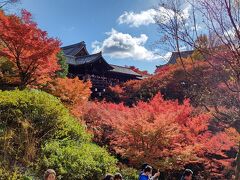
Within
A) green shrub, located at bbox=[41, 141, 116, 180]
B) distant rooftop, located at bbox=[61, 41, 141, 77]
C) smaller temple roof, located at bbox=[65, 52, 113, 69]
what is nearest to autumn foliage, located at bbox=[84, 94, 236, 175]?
green shrub, located at bbox=[41, 141, 116, 180]

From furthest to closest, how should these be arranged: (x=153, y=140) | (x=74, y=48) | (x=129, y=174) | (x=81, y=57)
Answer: (x=74, y=48) < (x=81, y=57) < (x=153, y=140) < (x=129, y=174)

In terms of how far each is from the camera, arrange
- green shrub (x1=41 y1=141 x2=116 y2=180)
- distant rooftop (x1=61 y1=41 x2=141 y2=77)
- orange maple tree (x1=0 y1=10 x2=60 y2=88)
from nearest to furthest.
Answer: green shrub (x1=41 y1=141 x2=116 y2=180)
orange maple tree (x1=0 y1=10 x2=60 y2=88)
distant rooftop (x1=61 y1=41 x2=141 y2=77)

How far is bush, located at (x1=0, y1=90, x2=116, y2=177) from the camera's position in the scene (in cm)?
942

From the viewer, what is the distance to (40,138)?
10523 mm

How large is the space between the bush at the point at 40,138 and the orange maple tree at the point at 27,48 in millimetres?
4879

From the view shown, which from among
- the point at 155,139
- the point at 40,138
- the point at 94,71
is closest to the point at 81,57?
the point at 94,71

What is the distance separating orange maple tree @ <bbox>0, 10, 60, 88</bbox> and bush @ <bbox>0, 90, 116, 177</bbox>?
16.0ft

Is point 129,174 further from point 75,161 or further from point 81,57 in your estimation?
point 81,57

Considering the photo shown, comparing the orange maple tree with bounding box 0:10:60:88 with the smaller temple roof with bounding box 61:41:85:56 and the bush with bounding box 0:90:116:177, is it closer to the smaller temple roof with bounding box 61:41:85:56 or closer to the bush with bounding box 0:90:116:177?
the bush with bounding box 0:90:116:177

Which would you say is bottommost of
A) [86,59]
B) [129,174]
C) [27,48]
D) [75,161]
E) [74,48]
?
[129,174]

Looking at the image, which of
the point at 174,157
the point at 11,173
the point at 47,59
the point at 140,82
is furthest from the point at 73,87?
the point at 140,82

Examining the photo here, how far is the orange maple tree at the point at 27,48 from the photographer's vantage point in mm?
15352

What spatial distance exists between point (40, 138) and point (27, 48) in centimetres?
643

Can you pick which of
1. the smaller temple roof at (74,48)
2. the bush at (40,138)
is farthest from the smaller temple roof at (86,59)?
the bush at (40,138)
